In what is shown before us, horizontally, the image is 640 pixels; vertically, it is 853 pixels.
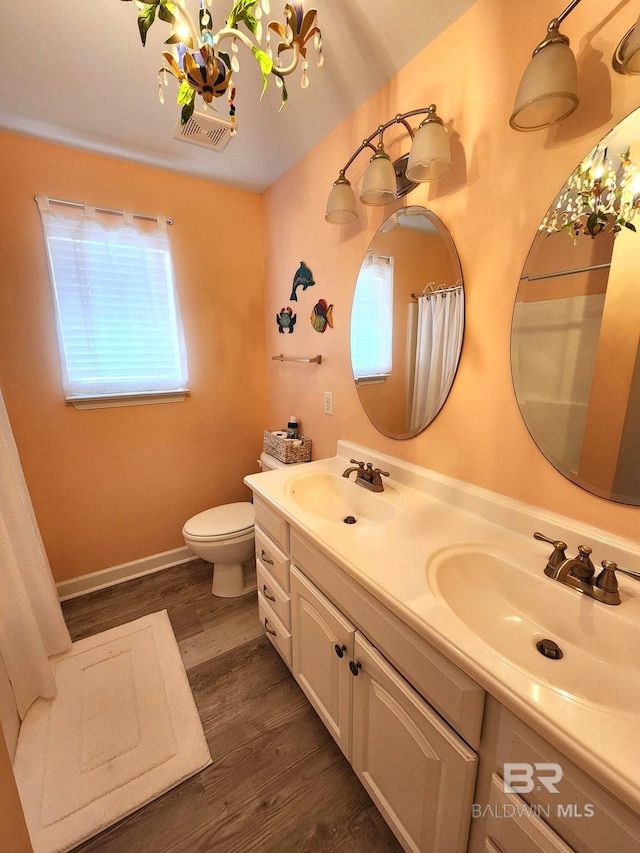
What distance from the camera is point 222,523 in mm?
1912

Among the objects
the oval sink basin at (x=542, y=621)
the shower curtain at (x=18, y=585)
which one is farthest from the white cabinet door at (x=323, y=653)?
the shower curtain at (x=18, y=585)

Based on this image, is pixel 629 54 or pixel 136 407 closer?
pixel 629 54

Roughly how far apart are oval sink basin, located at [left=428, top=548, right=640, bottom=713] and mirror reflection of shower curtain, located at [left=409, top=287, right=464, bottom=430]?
1.77ft

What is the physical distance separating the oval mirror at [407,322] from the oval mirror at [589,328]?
9.8 inches

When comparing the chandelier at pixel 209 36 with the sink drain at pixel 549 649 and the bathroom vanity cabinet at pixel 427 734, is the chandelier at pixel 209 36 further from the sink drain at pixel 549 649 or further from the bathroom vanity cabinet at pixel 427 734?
the sink drain at pixel 549 649

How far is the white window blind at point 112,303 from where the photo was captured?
1.74 m

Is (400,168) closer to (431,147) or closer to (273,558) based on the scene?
(431,147)

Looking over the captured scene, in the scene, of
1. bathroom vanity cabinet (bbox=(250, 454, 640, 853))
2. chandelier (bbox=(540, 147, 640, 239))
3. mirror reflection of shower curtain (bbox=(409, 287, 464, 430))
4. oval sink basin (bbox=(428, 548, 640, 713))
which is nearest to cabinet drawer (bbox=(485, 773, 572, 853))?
bathroom vanity cabinet (bbox=(250, 454, 640, 853))

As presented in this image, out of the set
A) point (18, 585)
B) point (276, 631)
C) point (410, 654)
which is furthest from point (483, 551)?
point (18, 585)

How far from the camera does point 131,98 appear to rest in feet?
4.49

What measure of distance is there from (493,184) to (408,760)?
5.10 feet

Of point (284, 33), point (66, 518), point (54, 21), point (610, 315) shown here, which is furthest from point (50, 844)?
point (54, 21)

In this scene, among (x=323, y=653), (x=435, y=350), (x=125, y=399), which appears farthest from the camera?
(x=125, y=399)

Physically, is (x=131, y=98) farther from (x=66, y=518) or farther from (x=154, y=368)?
(x=66, y=518)
